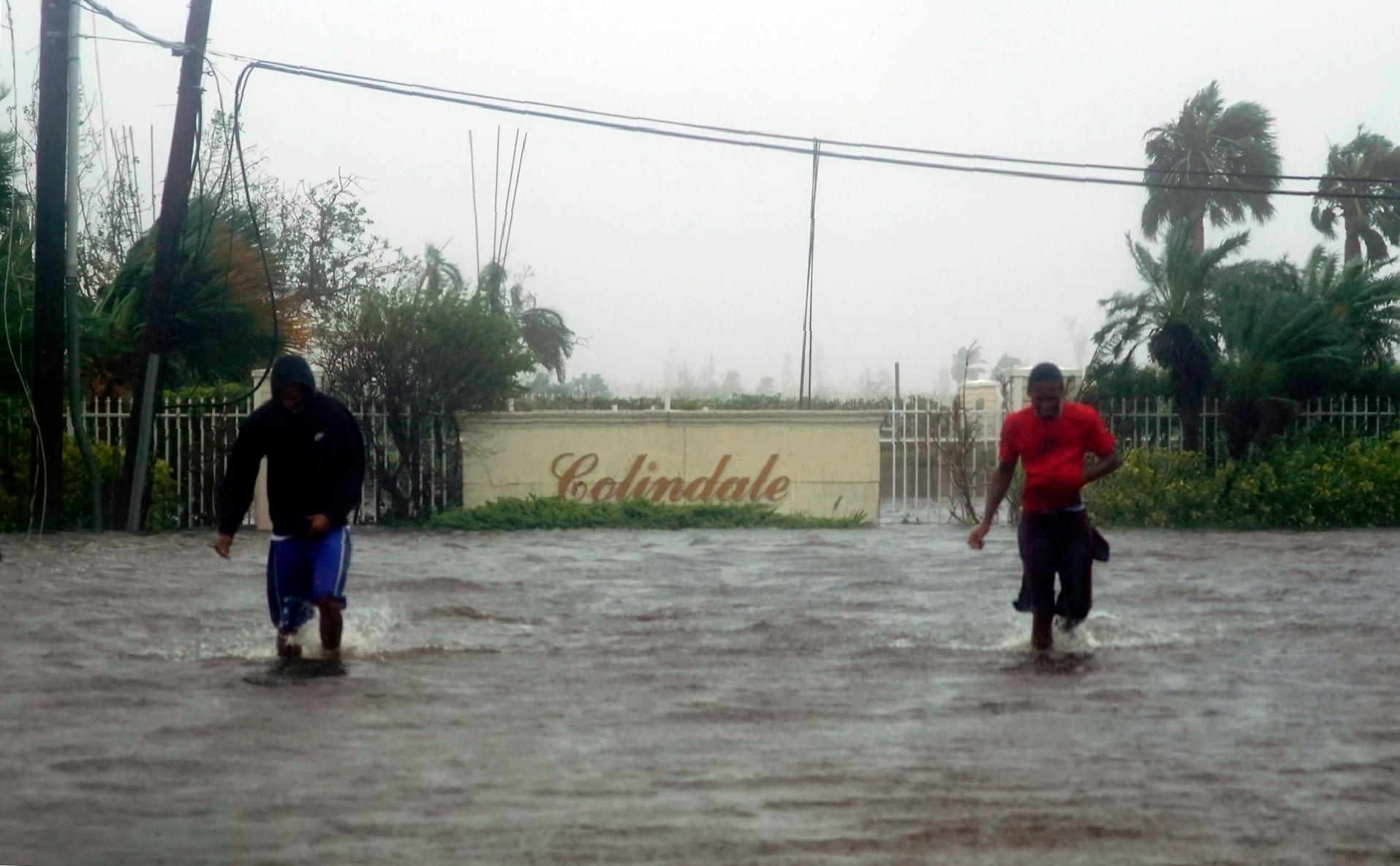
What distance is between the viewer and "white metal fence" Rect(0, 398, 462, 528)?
79.6 feet

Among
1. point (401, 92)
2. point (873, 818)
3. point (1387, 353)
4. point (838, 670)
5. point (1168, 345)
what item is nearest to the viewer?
point (873, 818)

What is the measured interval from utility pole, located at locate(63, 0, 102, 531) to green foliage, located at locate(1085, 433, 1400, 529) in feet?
41.8

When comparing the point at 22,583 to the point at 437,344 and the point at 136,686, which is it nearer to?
the point at 136,686

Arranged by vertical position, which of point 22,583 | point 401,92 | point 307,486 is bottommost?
point 22,583

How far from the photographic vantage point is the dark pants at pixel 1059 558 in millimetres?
10352

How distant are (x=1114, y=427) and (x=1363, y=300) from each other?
422cm

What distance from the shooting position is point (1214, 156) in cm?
5188

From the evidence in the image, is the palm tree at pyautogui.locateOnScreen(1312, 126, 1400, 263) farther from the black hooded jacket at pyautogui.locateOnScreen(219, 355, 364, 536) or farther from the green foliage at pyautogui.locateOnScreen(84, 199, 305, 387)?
the black hooded jacket at pyautogui.locateOnScreen(219, 355, 364, 536)

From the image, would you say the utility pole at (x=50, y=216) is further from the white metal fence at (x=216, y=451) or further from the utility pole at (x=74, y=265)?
the white metal fence at (x=216, y=451)

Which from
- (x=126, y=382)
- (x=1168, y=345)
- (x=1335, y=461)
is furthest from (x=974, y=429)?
(x=126, y=382)

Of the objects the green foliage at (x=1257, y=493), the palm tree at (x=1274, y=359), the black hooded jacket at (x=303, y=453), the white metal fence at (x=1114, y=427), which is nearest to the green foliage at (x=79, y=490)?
the white metal fence at (x=1114, y=427)

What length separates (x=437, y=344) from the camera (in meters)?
24.7

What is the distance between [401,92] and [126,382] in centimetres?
595

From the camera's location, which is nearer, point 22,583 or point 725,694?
point 725,694
